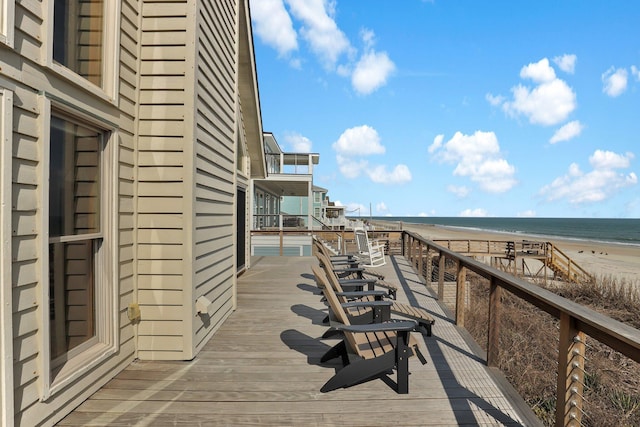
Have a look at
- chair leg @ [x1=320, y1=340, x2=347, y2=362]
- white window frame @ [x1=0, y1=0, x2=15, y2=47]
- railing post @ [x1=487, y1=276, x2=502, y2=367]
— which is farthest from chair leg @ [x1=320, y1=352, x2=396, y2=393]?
white window frame @ [x1=0, y1=0, x2=15, y2=47]

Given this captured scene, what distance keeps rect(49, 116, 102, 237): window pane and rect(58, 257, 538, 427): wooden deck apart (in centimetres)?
121

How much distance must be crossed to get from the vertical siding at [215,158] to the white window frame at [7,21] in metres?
1.43

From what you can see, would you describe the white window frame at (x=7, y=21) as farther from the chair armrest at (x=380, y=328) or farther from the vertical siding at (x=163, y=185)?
the chair armrest at (x=380, y=328)

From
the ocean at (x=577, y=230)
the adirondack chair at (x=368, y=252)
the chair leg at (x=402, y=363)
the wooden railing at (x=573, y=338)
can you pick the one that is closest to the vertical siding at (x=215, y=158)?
the chair leg at (x=402, y=363)

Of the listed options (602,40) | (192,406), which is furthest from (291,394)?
(602,40)

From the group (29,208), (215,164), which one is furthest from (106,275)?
(215,164)

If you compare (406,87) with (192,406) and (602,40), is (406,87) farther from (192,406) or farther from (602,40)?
(192,406)

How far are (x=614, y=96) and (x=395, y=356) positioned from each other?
29.2m

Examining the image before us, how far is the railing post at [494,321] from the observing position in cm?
273

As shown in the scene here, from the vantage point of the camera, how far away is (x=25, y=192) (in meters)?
1.82

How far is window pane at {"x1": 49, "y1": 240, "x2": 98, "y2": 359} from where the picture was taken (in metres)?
2.11

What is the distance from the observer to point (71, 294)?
2.30 meters

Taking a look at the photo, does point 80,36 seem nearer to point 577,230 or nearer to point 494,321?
point 494,321

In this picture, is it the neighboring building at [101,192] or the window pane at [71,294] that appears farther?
the window pane at [71,294]
